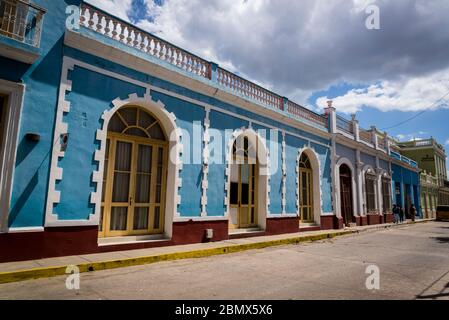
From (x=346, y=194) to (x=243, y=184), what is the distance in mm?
8161

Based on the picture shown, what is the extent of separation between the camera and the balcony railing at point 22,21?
5602mm

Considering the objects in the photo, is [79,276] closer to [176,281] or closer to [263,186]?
[176,281]

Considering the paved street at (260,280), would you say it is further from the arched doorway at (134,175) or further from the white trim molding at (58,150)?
the arched doorway at (134,175)

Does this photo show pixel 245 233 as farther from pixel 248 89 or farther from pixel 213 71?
pixel 213 71

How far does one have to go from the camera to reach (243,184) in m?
10.8

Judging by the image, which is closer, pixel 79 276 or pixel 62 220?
pixel 79 276

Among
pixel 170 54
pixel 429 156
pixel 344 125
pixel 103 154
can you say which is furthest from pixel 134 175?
pixel 429 156

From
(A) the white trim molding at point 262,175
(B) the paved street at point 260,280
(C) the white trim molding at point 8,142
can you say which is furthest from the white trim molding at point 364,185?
(C) the white trim molding at point 8,142

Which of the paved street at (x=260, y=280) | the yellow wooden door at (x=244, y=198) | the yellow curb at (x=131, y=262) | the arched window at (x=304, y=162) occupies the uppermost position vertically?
the arched window at (x=304, y=162)

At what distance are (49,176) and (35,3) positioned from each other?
3.58 metres

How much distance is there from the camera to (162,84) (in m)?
8.09

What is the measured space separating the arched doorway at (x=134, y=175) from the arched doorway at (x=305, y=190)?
7486mm
